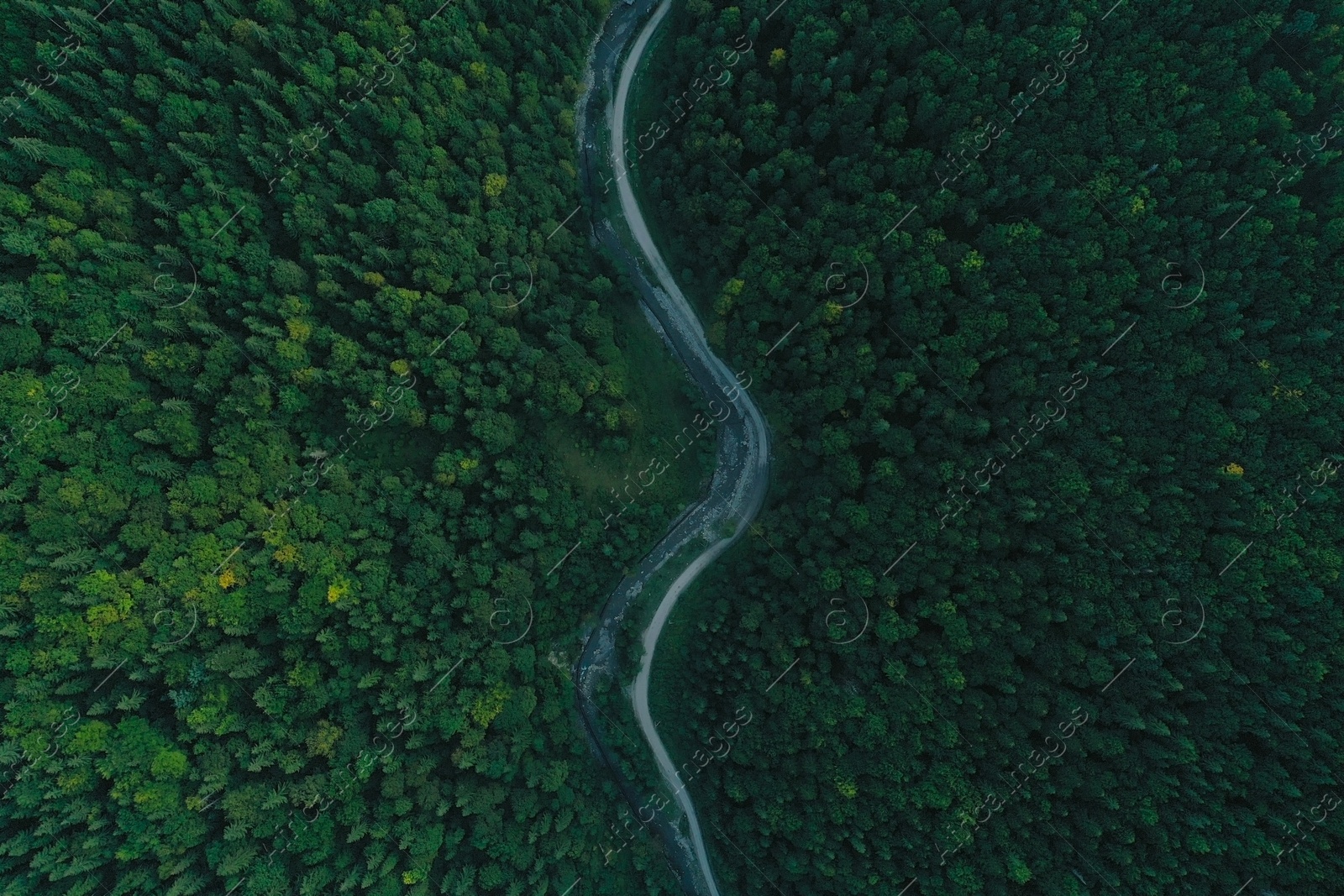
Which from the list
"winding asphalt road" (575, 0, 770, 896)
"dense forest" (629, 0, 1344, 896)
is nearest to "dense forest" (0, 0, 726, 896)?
"winding asphalt road" (575, 0, 770, 896)

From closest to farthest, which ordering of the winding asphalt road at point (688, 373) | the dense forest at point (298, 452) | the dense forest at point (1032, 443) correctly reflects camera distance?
the dense forest at point (298, 452)
the dense forest at point (1032, 443)
the winding asphalt road at point (688, 373)

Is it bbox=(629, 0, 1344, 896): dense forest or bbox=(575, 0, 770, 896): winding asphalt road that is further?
bbox=(575, 0, 770, 896): winding asphalt road

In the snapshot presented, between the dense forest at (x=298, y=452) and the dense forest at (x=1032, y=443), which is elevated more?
the dense forest at (x=298, y=452)

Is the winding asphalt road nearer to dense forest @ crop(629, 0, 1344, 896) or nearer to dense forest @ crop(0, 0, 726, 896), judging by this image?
dense forest @ crop(0, 0, 726, 896)

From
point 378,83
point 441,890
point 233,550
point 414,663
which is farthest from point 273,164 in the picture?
point 441,890

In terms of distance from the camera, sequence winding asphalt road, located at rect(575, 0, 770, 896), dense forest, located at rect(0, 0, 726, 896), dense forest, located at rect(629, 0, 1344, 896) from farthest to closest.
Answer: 1. winding asphalt road, located at rect(575, 0, 770, 896)
2. dense forest, located at rect(629, 0, 1344, 896)
3. dense forest, located at rect(0, 0, 726, 896)

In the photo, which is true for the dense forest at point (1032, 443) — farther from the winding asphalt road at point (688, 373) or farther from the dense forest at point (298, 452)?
the dense forest at point (298, 452)

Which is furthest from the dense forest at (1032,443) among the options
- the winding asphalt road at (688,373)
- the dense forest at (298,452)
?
the dense forest at (298,452)
